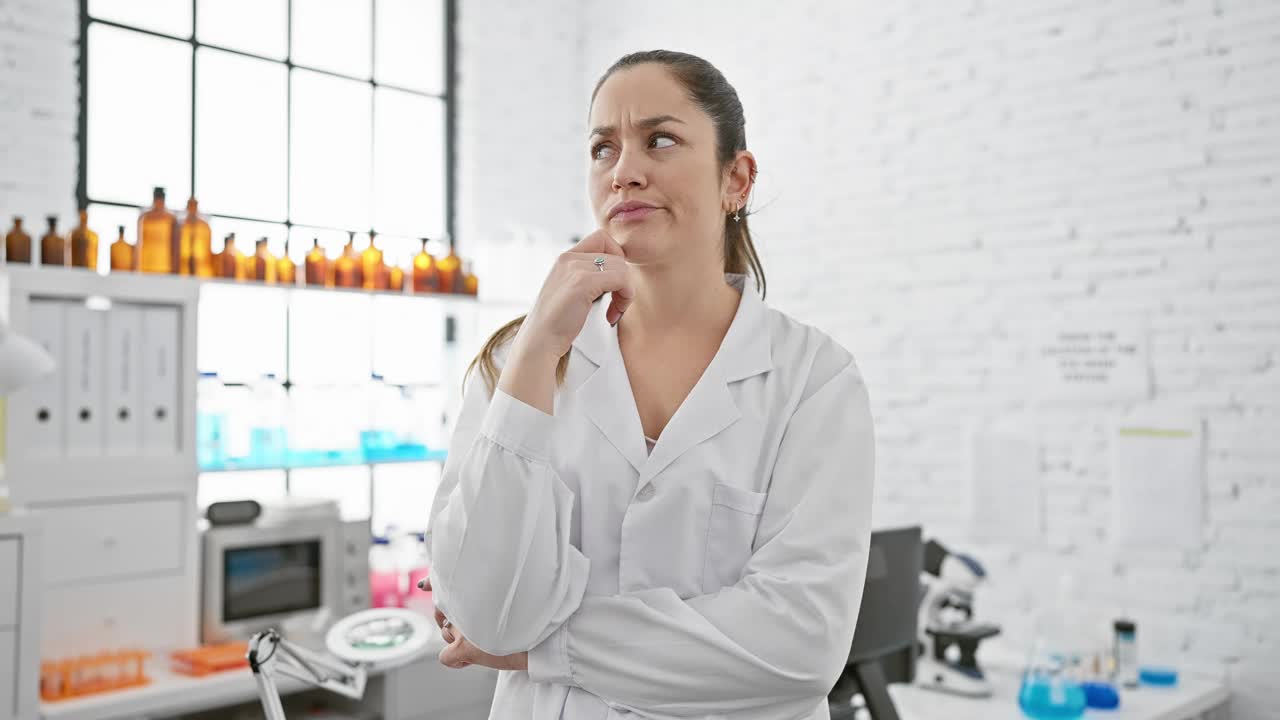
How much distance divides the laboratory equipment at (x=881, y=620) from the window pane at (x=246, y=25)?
137 inches

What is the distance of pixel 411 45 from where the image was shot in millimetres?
4941

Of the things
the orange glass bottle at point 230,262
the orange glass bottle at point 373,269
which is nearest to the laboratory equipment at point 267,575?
the orange glass bottle at point 230,262

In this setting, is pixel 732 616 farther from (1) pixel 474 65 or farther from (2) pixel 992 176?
(1) pixel 474 65

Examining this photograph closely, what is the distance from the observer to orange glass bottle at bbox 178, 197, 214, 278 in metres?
3.19

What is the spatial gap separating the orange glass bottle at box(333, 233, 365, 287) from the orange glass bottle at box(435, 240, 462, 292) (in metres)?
0.34

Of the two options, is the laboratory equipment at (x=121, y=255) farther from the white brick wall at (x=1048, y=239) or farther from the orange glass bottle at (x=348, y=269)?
the white brick wall at (x=1048, y=239)

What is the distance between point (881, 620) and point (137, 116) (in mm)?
3451

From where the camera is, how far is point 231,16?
4.33 m

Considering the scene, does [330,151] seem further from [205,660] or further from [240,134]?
[205,660]

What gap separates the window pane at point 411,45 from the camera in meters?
4.84

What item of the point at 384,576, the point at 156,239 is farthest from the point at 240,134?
the point at 384,576

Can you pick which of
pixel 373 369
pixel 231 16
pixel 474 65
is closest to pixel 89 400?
pixel 373 369

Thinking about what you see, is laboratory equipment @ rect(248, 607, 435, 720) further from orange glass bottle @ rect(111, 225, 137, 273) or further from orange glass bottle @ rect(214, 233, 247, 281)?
orange glass bottle @ rect(214, 233, 247, 281)

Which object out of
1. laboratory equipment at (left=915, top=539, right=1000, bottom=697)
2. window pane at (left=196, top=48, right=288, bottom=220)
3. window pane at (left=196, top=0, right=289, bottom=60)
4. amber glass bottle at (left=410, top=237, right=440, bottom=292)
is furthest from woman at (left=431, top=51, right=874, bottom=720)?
window pane at (left=196, top=0, right=289, bottom=60)
